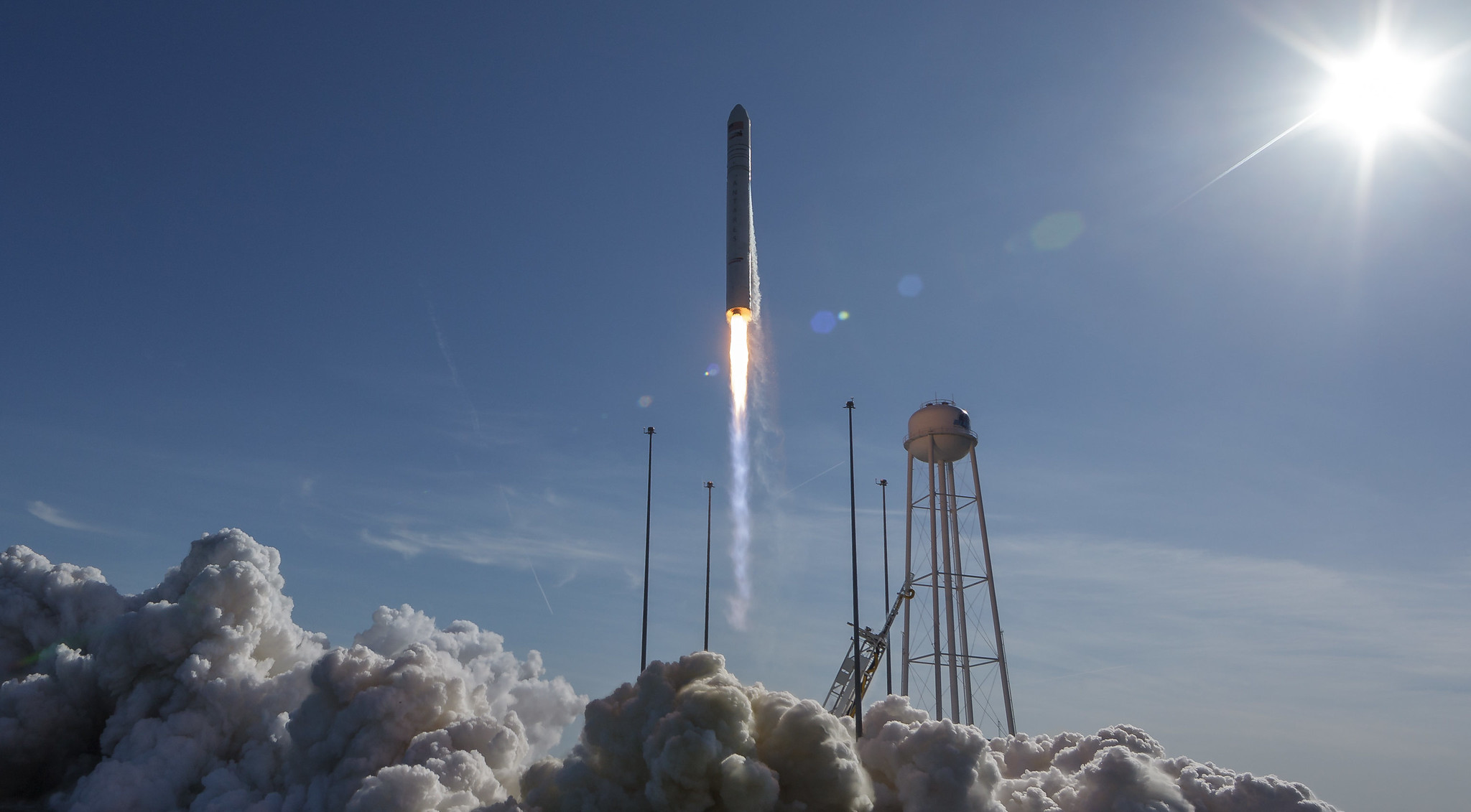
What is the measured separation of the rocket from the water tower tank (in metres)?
17.4

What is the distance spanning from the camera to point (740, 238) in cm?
4384

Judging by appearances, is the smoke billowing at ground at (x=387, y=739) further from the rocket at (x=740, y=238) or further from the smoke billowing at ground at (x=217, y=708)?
the rocket at (x=740, y=238)

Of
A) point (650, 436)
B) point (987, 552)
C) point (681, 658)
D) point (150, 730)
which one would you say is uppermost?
point (650, 436)

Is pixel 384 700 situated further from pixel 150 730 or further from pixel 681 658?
pixel 150 730

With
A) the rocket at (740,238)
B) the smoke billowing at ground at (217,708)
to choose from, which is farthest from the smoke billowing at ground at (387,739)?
the rocket at (740,238)

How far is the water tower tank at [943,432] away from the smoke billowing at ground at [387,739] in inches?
733

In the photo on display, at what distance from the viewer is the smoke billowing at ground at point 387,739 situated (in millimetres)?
28844

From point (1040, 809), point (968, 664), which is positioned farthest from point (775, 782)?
point (968, 664)

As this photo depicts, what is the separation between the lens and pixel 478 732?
1491 inches

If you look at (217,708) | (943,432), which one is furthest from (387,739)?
(943,432)

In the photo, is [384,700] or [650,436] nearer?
[384,700]

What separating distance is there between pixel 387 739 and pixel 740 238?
86.2 ft

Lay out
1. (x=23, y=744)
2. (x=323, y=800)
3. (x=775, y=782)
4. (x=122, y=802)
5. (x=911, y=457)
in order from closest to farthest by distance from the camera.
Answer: (x=775, y=782) < (x=323, y=800) < (x=122, y=802) < (x=23, y=744) < (x=911, y=457)

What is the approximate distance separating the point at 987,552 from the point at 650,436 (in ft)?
69.8
